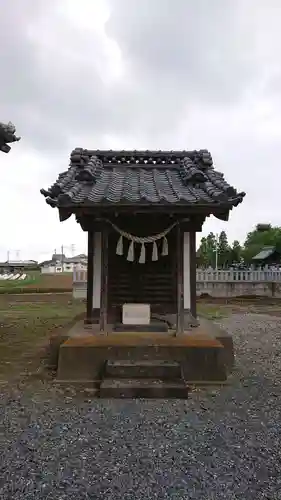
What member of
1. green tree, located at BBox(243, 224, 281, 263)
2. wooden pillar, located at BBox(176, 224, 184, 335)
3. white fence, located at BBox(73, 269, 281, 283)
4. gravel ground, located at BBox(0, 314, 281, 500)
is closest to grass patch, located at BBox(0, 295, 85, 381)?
gravel ground, located at BBox(0, 314, 281, 500)

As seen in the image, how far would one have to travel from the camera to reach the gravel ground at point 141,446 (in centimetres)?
301

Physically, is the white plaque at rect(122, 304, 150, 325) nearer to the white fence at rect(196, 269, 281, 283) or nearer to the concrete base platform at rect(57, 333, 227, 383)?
the concrete base platform at rect(57, 333, 227, 383)

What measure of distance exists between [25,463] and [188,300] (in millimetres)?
4829

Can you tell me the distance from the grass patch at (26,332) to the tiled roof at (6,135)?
3.61m

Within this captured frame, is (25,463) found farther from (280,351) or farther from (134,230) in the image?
(280,351)

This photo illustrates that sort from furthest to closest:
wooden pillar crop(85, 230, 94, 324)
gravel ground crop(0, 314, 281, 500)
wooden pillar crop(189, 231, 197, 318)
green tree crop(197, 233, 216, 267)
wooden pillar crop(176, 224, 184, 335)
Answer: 1. green tree crop(197, 233, 216, 267)
2. wooden pillar crop(189, 231, 197, 318)
3. wooden pillar crop(85, 230, 94, 324)
4. wooden pillar crop(176, 224, 184, 335)
5. gravel ground crop(0, 314, 281, 500)

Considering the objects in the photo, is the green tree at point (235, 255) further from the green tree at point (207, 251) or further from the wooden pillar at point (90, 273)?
the wooden pillar at point (90, 273)

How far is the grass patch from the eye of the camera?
7285 mm

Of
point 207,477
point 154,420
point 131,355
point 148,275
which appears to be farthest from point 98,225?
point 207,477

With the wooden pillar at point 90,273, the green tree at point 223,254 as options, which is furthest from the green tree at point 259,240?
the wooden pillar at point 90,273

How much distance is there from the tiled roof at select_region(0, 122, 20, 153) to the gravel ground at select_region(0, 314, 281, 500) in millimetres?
3422

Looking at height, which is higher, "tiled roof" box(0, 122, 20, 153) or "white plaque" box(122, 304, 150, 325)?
"tiled roof" box(0, 122, 20, 153)

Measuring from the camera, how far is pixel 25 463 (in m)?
3.39

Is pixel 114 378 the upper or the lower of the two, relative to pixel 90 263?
lower
